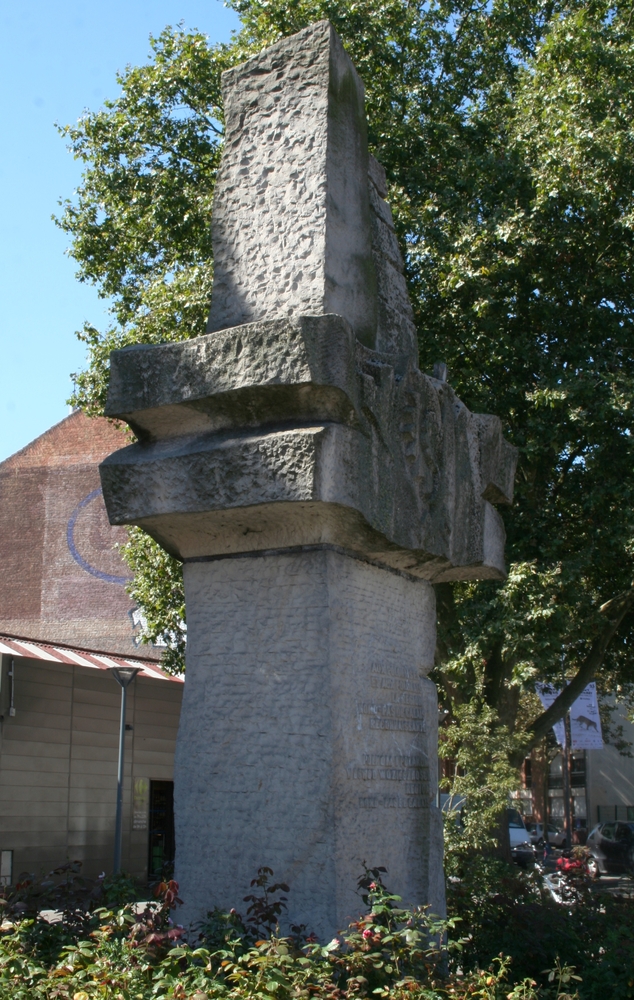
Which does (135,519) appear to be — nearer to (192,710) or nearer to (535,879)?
(192,710)

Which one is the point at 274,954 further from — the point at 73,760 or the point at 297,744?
the point at 73,760

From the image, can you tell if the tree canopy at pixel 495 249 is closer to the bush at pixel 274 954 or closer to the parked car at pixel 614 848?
the bush at pixel 274 954

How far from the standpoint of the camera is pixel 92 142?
15.9 m

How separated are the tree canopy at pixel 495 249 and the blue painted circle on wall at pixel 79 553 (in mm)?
→ 12854

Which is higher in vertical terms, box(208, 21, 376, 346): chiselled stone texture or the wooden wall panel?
box(208, 21, 376, 346): chiselled stone texture

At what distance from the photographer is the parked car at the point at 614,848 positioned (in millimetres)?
23641

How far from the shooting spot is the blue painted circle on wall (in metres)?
27.9

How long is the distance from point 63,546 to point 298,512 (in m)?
25.6

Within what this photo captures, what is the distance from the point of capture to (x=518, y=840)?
24.9m

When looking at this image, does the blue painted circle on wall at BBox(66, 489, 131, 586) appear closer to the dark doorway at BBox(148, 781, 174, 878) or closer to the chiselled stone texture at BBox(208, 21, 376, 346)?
the dark doorway at BBox(148, 781, 174, 878)

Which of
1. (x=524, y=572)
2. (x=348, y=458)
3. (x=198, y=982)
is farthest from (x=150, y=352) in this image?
(x=524, y=572)

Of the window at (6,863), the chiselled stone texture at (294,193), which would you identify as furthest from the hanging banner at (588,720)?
the chiselled stone texture at (294,193)

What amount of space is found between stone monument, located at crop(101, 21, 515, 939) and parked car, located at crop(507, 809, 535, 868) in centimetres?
1684

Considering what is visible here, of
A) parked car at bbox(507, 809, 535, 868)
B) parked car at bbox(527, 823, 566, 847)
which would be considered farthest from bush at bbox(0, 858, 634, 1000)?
parked car at bbox(527, 823, 566, 847)
